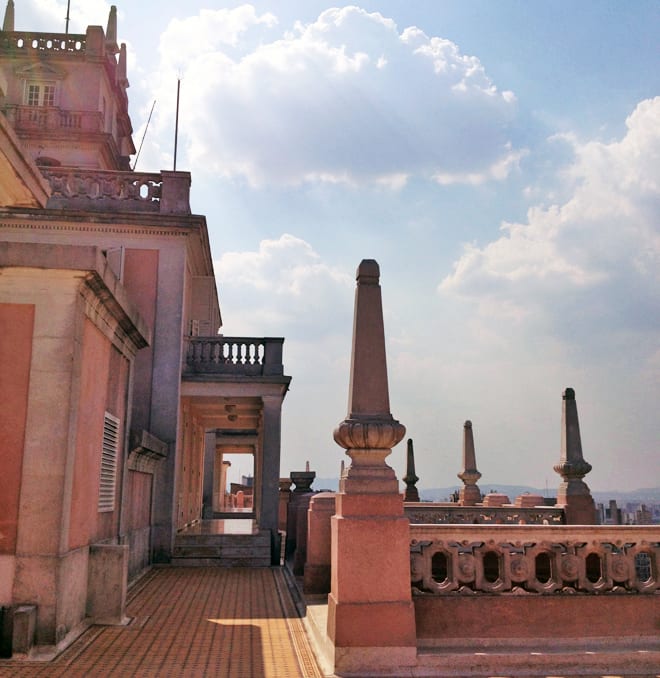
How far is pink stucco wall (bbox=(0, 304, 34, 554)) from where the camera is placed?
7.40m

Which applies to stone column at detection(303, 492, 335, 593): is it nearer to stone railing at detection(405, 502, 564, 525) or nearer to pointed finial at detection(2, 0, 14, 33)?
stone railing at detection(405, 502, 564, 525)

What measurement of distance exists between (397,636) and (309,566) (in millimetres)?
4580

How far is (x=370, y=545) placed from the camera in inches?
250

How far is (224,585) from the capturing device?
42.7 feet

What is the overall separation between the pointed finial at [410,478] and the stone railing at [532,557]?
1901 cm

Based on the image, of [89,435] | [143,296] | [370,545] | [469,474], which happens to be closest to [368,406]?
[370,545]

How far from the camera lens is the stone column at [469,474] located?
2291 centimetres

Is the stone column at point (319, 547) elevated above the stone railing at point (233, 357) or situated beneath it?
situated beneath

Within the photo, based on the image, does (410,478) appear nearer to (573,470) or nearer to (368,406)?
(573,470)

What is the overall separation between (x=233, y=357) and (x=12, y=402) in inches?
431

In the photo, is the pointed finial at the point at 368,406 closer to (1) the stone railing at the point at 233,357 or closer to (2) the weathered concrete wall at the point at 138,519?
(2) the weathered concrete wall at the point at 138,519

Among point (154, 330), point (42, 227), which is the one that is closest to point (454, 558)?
point (154, 330)

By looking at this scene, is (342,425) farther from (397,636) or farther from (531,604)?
(531,604)

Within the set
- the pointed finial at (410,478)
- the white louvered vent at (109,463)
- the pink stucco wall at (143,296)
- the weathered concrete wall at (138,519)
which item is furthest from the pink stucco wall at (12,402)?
the pointed finial at (410,478)
